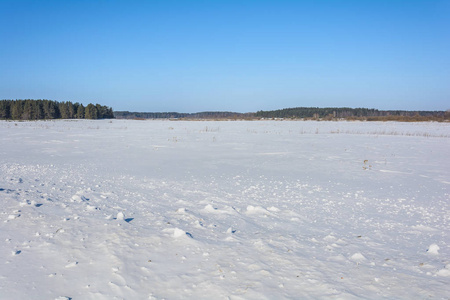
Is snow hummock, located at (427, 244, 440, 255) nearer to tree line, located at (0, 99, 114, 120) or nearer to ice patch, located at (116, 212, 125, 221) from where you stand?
ice patch, located at (116, 212, 125, 221)

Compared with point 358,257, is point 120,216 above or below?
above

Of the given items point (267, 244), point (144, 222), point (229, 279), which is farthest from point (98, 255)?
point (267, 244)

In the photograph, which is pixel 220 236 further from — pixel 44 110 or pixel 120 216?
pixel 44 110

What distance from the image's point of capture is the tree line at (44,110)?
78.9m

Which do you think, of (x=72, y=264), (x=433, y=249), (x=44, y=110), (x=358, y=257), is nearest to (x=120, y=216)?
(x=72, y=264)

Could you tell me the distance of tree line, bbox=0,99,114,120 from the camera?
78931 millimetres

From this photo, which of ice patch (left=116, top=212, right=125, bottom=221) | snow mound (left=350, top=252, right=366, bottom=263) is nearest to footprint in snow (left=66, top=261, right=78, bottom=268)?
ice patch (left=116, top=212, right=125, bottom=221)

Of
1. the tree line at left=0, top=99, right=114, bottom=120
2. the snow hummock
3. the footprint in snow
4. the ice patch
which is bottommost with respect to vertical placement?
the snow hummock

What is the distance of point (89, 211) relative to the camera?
527cm

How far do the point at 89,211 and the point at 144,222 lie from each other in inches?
42.7

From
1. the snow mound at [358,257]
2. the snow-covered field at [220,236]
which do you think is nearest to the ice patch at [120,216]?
the snow-covered field at [220,236]

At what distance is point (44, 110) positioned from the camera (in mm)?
82188

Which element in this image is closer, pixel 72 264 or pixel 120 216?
pixel 72 264

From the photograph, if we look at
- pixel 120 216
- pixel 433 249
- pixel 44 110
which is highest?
pixel 44 110
